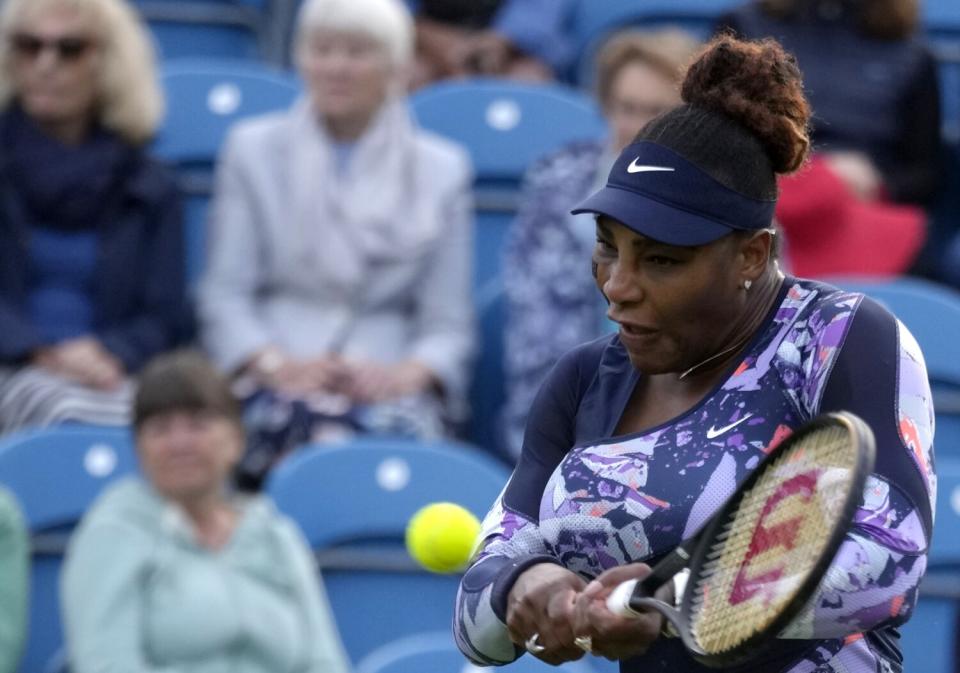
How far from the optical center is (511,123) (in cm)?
510

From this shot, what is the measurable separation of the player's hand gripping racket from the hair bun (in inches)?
14.0

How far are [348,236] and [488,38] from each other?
1156 millimetres

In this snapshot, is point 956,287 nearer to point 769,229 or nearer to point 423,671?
point 423,671

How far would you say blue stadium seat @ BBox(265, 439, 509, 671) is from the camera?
3994mm

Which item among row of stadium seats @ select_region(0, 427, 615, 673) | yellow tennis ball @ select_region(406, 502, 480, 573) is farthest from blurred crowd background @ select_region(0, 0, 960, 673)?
yellow tennis ball @ select_region(406, 502, 480, 573)

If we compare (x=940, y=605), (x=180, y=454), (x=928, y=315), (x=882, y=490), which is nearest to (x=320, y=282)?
(x=180, y=454)

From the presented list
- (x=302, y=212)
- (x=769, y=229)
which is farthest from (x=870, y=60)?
(x=769, y=229)

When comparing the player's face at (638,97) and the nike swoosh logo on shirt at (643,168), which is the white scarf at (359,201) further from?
the nike swoosh logo on shirt at (643,168)

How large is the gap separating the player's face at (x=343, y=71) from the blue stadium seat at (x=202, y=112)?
0.42 m

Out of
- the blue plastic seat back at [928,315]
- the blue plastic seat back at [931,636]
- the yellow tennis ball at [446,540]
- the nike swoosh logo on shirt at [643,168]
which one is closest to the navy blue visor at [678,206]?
the nike swoosh logo on shirt at [643,168]

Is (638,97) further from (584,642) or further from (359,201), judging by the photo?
(584,642)

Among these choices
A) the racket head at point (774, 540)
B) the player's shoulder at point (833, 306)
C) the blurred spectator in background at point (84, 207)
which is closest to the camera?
the racket head at point (774, 540)

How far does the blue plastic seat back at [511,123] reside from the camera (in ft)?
16.7

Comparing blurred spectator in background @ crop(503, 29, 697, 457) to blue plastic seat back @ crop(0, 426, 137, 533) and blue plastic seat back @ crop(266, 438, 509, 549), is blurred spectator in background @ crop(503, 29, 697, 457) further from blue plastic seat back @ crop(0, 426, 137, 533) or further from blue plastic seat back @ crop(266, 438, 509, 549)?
blue plastic seat back @ crop(0, 426, 137, 533)
